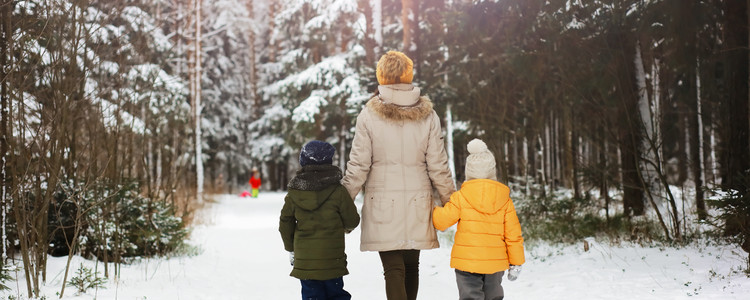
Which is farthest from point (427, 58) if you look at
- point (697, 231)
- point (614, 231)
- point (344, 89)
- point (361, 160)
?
point (361, 160)

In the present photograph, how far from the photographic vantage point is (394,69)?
165 inches

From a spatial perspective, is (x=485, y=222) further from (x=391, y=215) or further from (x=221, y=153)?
(x=221, y=153)

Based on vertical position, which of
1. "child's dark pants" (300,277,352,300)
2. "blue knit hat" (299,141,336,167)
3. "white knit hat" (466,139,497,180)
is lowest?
"child's dark pants" (300,277,352,300)

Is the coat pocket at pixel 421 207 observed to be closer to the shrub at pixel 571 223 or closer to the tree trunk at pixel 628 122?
the tree trunk at pixel 628 122

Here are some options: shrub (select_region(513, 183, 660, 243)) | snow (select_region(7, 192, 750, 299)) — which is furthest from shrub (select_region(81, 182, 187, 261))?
shrub (select_region(513, 183, 660, 243))

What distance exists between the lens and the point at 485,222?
13.3 feet

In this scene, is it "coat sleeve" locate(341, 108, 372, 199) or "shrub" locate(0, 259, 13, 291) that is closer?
"coat sleeve" locate(341, 108, 372, 199)

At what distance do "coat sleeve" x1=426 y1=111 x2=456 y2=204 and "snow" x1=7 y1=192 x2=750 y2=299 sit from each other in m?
2.40

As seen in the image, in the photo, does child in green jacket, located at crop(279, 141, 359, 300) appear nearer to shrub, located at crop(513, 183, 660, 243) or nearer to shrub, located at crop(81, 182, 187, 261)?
shrub, located at crop(81, 182, 187, 261)

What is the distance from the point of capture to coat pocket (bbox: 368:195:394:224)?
4070mm

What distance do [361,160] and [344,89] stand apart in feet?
58.4

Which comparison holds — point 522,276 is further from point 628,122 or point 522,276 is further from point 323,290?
point 323,290

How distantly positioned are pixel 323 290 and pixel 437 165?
1.27 meters

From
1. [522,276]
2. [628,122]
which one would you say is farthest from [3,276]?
[628,122]
